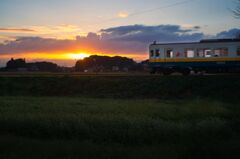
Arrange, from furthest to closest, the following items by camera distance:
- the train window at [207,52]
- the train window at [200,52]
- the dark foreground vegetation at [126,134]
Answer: the train window at [200,52], the train window at [207,52], the dark foreground vegetation at [126,134]

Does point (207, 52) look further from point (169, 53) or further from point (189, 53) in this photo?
point (169, 53)

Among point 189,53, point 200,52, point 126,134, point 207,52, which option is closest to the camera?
point 126,134

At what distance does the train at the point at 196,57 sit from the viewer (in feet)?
130

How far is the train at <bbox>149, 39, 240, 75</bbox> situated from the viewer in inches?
1556

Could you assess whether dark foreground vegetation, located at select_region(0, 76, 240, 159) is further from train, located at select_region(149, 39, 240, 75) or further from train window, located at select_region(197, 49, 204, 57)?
train window, located at select_region(197, 49, 204, 57)

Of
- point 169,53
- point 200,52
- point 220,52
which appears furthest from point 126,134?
point 169,53

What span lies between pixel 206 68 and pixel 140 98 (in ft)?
32.5

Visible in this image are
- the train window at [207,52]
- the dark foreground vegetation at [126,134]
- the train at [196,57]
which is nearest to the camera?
the dark foreground vegetation at [126,134]

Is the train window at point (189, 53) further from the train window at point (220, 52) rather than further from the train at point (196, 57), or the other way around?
the train window at point (220, 52)

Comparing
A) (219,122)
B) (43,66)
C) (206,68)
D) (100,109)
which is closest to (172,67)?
(206,68)

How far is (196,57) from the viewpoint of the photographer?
4078 centimetres

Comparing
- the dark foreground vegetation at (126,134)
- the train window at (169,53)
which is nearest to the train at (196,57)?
the train window at (169,53)

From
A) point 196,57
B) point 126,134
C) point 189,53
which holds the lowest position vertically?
point 126,134

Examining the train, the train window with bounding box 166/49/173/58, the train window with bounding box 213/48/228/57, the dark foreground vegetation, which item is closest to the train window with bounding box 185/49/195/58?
the train
